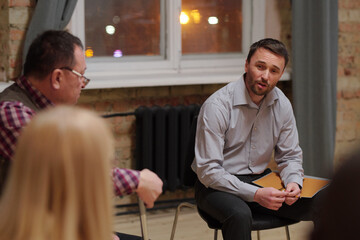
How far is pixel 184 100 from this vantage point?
415 centimetres

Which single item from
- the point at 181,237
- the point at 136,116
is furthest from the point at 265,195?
the point at 136,116

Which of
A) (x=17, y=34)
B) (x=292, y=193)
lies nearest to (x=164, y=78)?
(x=17, y=34)

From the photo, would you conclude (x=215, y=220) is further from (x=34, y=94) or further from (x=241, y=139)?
(x=34, y=94)

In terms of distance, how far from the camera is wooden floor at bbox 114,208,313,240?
144 inches

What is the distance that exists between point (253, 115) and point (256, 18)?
1760 mm

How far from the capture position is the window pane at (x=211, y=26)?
4230mm

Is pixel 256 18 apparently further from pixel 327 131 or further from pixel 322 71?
pixel 327 131

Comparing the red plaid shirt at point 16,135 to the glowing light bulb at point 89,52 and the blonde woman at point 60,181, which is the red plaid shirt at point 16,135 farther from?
the glowing light bulb at point 89,52

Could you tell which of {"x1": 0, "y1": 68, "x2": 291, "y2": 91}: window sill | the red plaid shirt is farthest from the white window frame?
the red plaid shirt

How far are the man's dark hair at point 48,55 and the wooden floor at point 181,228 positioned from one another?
1864 millimetres

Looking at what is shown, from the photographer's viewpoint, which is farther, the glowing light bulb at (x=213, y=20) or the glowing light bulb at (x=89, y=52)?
the glowing light bulb at (x=213, y=20)

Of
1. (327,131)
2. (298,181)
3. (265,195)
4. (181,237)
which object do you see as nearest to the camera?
(265,195)

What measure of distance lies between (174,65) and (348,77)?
1.35 metres

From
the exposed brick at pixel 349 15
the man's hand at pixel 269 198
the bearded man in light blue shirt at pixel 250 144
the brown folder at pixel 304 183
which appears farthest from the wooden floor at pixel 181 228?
the exposed brick at pixel 349 15
